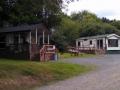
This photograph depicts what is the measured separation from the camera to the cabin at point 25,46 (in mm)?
23750

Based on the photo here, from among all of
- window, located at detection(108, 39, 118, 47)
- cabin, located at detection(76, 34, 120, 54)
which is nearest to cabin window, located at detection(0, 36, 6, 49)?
cabin, located at detection(76, 34, 120, 54)

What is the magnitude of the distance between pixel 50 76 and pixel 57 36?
80.3 ft

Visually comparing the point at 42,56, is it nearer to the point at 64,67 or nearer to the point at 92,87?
the point at 64,67

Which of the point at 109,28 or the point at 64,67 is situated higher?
the point at 109,28

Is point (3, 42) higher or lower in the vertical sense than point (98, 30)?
lower

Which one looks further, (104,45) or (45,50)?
(104,45)

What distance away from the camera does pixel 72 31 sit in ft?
169

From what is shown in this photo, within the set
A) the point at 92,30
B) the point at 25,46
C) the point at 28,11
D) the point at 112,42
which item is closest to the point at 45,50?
the point at 25,46

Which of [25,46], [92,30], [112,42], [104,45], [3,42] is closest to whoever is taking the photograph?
[25,46]

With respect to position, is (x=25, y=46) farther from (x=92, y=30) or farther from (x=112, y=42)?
(x=92, y=30)

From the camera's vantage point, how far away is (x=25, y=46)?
24391 mm

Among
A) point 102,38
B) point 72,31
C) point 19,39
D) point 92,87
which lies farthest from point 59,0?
point 72,31

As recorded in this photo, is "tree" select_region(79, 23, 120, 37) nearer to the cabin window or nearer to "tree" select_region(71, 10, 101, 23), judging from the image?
"tree" select_region(71, 10, 101, 23)

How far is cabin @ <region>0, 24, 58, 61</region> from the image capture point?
935 inches
